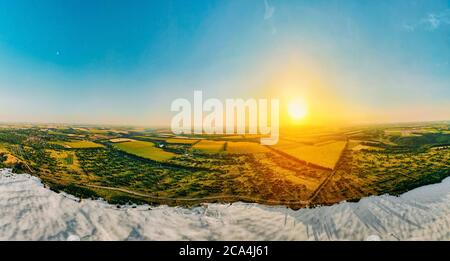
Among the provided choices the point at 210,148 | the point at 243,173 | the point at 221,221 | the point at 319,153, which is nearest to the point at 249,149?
the point at 210,148

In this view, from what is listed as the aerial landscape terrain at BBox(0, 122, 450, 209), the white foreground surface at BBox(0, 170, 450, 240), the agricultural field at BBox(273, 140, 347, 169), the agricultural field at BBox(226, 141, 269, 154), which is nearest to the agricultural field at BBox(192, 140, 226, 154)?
the aerial landscape terrain at BBox(0, 122, 450, 209)

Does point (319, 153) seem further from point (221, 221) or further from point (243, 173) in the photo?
point (221, 221)

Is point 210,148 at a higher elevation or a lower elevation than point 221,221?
higher

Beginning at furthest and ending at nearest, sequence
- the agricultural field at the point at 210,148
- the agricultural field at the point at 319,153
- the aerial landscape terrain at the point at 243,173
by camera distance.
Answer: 1. the agricultural field at the point at 210,148
2. the agricultural field at the point at 319,153
3. the aerial landscape terrain at the point at 243,173

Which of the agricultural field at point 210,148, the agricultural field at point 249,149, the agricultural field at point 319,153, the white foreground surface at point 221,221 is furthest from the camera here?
the agricultural field at point 210,148

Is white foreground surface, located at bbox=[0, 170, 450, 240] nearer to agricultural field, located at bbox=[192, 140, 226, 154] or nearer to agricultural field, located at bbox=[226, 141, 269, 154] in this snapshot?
agricultural field, located at bbox=[226, 141, 269, 154]

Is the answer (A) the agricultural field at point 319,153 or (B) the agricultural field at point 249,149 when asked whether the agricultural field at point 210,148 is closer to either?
(B) the agricultural field at point 249,149

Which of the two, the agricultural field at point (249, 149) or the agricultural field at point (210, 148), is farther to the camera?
the agricultural field at point (210, 148)

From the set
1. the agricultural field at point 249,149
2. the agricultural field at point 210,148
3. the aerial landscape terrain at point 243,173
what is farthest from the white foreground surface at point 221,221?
the agricultural field at point 210,148

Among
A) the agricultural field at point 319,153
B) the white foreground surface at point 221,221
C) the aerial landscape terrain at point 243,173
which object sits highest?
the agricultural field at point 319,153

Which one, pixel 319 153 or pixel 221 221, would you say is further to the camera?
pixel 319 153
